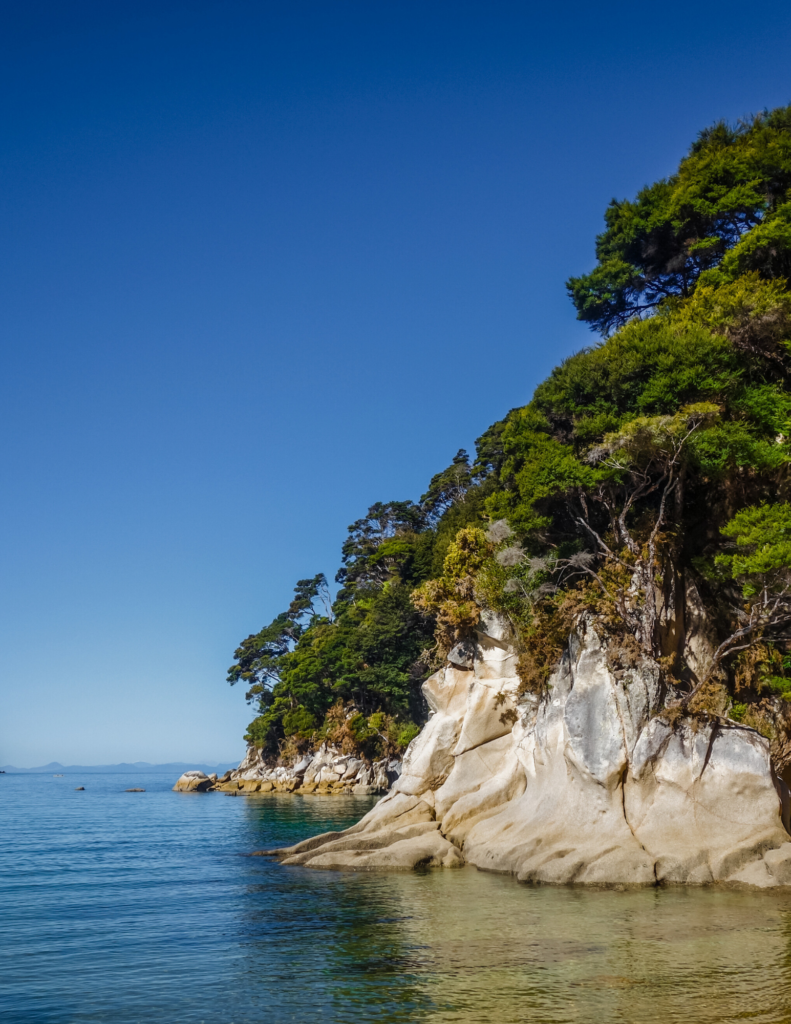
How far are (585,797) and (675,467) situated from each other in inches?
395

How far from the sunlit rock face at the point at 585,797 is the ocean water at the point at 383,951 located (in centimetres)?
111

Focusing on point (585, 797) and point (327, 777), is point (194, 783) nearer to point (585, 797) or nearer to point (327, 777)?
point (327, 777)

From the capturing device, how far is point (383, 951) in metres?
14.1

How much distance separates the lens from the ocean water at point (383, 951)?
36.3ft

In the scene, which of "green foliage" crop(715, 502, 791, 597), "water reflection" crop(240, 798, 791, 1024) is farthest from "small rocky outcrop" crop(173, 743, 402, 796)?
"green foliage" crop(715, 502, 791, 597)

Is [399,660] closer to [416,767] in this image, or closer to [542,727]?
[416,767]

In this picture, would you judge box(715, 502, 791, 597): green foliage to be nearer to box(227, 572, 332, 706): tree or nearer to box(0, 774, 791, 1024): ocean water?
box(0, 774, 791, 1024): ocean water

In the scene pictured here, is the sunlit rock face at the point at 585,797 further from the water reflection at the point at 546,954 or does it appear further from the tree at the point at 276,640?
the tree at the point at 276,640

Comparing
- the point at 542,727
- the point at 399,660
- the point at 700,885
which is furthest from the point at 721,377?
the point at 399,660

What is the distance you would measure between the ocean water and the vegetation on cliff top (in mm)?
7391

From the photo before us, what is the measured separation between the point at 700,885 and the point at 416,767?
12.7 m

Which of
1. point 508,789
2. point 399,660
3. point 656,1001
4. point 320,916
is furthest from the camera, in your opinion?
point 399,660

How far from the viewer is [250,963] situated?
45.9ft

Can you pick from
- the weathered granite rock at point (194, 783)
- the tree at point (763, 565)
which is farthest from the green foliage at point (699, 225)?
the weathered granite rock at point (194, 783)
